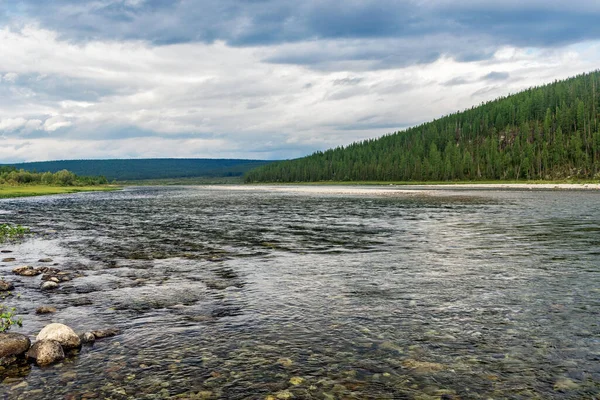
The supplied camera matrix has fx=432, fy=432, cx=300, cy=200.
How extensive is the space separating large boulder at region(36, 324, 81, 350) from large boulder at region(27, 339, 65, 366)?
14.3 inches

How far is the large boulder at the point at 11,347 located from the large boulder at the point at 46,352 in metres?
0.32

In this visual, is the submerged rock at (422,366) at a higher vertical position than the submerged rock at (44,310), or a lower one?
lower

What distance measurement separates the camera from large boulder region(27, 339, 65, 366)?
11.6m

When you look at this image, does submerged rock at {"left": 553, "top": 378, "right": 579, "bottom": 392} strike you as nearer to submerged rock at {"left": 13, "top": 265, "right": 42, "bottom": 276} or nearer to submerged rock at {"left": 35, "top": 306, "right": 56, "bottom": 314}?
submerged rock at {"left": 35, "top": 306, "right": 56, "bottom": 314}

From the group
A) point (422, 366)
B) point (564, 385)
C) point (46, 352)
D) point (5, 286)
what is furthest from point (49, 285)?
point (564, 385)

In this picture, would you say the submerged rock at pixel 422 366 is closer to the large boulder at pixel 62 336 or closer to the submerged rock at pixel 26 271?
the large boulder at pixel 62 336

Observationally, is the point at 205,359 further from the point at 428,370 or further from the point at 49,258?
the point at 49,258

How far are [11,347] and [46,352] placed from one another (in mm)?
1061

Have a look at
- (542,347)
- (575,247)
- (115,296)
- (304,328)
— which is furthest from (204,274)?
(575,247)

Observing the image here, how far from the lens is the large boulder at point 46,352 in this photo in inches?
455

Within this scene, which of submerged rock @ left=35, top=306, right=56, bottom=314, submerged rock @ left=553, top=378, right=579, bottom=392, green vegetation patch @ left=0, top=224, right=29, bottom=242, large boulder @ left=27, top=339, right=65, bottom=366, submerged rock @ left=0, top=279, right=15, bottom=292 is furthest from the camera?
green vegetation patch @ left=0, top=224, right=29, bottom=242

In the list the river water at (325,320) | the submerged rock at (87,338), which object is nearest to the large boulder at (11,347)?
the river water at (325,320)

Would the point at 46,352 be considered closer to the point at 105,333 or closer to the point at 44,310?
the point at 105,333

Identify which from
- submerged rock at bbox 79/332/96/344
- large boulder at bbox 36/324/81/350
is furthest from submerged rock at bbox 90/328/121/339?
large boulder at bbox 36/324/81/350
